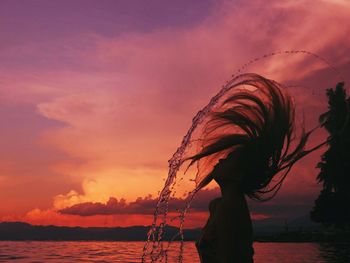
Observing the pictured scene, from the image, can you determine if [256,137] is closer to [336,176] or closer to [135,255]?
[135,255]

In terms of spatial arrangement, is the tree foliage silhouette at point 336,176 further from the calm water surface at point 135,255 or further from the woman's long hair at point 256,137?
the woman's long hair at point 256,137

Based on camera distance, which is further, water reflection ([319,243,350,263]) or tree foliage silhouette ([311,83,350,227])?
tree foliage silhouette ([311,83,350,227])

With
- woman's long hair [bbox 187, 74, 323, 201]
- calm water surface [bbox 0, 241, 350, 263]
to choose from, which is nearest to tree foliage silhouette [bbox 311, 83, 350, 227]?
calm water surface [bbox 0, 241, 350, 263]

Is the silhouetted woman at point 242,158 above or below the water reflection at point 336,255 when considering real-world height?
above

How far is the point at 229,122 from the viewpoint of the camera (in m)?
4.40

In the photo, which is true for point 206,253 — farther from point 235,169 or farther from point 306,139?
point 306,139

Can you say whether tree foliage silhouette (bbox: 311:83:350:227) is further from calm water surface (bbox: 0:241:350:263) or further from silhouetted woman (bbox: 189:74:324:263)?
silhouetted woman (bbox: 189:74:324:263)

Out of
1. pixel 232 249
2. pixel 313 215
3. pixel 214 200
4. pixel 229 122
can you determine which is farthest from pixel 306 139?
pixel 313 215

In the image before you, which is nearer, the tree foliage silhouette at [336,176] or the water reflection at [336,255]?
the water reflection at [336,255]

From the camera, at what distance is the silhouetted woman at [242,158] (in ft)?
12.4

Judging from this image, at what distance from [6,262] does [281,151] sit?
4915cm

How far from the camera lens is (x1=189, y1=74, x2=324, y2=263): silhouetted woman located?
3.77 m

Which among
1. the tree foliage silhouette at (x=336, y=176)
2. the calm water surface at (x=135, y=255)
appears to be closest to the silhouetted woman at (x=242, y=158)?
the calm water surface at (x=135, y=255)

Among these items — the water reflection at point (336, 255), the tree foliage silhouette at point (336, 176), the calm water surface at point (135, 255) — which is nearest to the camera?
the water reflection at point (336, 255)
